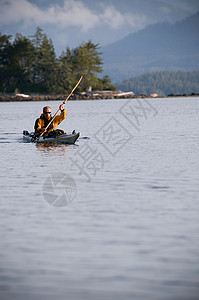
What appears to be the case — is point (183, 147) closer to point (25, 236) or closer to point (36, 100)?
point (25, 236)

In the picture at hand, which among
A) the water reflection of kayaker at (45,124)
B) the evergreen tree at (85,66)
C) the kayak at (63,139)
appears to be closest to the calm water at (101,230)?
the kayak at (63,139)

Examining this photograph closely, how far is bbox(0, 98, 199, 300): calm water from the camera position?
6199mm

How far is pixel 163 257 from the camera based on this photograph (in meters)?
7.05

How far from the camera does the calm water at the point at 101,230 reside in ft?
20.3

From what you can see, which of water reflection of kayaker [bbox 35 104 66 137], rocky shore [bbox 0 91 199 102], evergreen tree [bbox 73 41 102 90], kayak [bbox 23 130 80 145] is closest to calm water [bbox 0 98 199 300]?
kayak [bbox 23 130 80 145]

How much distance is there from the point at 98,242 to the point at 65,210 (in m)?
2.17

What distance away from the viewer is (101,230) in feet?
27.4

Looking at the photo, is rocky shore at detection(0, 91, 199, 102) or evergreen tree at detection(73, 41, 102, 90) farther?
evergreen tree at detection(73, 41, 102, 90)

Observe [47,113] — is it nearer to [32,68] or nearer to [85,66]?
[32,68]

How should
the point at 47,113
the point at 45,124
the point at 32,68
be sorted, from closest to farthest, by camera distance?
the point at 47,113
the point at 45,124
the point at 32,68

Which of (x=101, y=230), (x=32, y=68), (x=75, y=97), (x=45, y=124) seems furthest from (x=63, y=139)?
(x=75, y=97)

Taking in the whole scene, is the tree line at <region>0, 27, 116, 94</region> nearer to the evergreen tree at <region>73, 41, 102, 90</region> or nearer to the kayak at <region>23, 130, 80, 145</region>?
the evergreen tree at <region>73, 41, 102, 90</region>

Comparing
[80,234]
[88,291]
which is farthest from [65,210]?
[88,291]

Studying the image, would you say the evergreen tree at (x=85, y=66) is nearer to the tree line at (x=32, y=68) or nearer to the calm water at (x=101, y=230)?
the tree line at (x=32, y=68)
